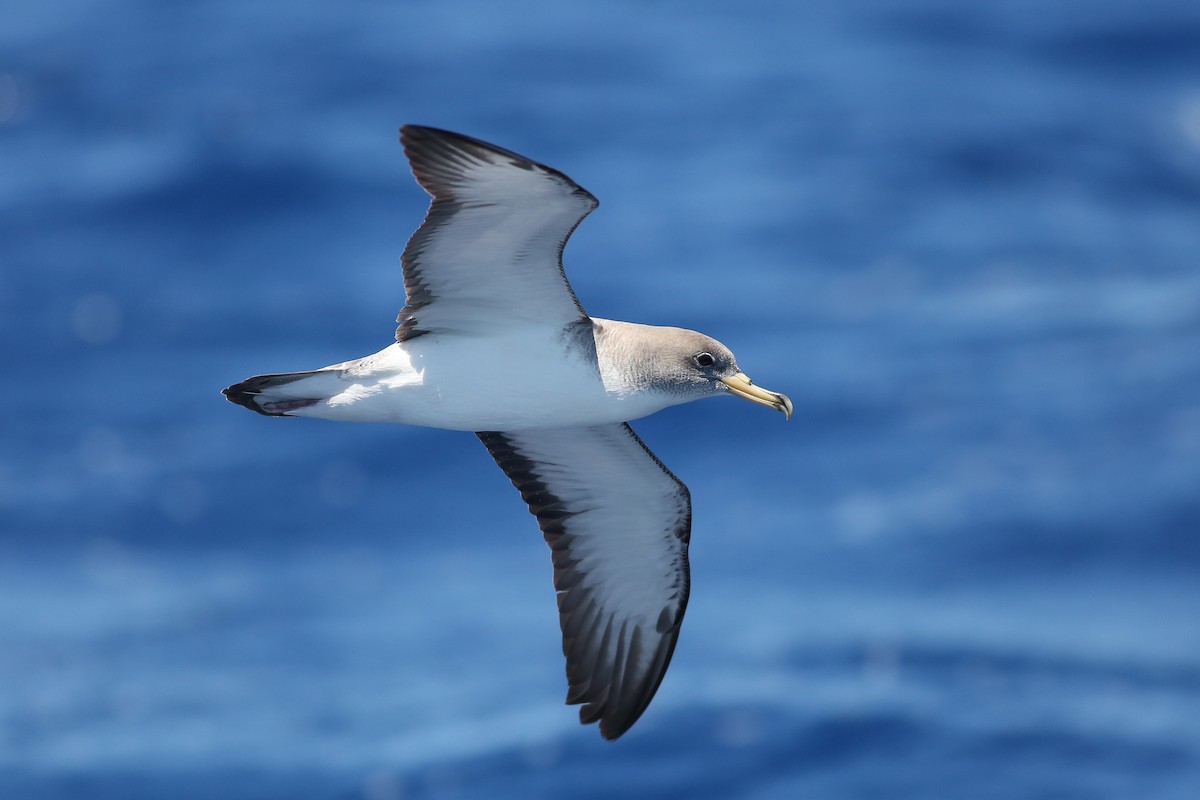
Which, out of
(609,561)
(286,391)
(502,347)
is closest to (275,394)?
(286,391)

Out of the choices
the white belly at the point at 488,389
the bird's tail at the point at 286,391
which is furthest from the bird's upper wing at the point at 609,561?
the bird's tail at the point at 286,391

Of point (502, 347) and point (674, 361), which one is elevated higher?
point (502, 347)

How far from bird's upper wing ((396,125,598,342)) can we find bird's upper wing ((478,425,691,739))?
173 cm

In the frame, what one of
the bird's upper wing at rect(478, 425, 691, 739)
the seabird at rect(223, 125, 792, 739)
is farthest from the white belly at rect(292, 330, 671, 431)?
the bird's upper wing at rect(478, 425, 691, 739)

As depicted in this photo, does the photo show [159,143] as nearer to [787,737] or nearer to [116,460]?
[116,460]

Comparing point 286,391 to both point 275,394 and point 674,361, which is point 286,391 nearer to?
point 275,394

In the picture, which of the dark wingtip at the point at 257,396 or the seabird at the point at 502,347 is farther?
the dark wingtip at the point at 257,396

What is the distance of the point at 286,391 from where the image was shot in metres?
12.4

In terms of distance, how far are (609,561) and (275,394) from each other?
11.0ft

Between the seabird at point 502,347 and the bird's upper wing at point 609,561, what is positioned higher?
the seabird at point 502,347

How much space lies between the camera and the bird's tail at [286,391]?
484 inches

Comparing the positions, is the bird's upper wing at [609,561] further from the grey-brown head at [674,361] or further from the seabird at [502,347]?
the grey-brown head at [674,361]

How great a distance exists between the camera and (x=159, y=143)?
45062 mm

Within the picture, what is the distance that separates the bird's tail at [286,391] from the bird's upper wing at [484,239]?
688mm
